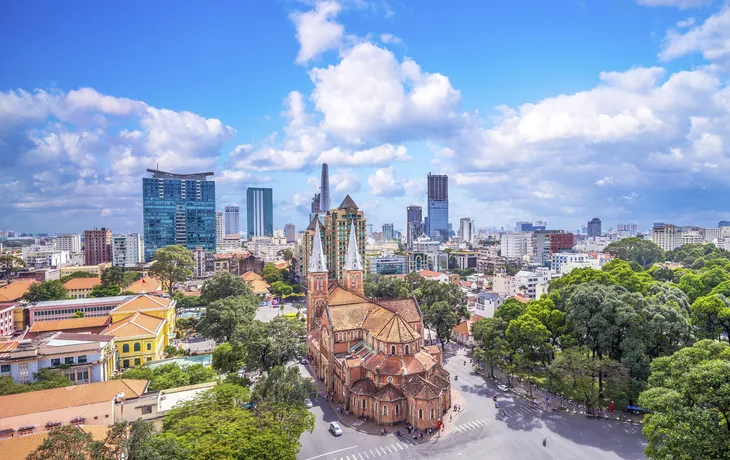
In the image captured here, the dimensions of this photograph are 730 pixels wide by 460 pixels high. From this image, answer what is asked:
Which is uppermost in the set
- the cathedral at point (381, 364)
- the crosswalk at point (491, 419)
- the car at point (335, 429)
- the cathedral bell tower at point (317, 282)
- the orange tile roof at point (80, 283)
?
the cathedral bell tower at point (317, 282)

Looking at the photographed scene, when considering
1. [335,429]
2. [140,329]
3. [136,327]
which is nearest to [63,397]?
[140,329]

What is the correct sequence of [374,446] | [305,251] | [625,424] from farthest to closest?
[305,251]
[625,424]
[374,446]

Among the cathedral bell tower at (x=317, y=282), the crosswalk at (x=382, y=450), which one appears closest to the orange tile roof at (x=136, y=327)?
the cathedral bell tower at (x=317, y=282)

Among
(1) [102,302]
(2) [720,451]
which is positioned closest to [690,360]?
(2) [720,451]

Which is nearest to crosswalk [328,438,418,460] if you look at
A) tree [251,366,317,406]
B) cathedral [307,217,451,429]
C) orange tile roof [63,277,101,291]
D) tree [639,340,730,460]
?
cathedral [307,217,451,429]

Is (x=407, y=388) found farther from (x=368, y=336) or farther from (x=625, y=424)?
(x=625, y=424)

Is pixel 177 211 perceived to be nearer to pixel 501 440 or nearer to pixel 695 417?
pixel 501 440

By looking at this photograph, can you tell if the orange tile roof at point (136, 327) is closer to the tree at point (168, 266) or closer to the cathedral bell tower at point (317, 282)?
the cathedral bell tower at point (317, 282)
